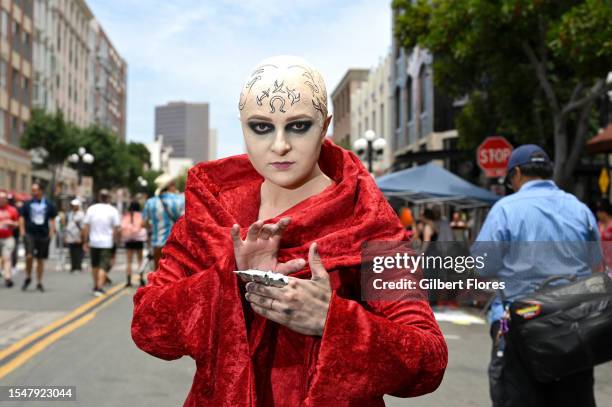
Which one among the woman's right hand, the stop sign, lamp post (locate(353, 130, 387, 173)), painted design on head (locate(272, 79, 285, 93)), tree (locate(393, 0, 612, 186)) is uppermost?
tree (locate(393, 0, 612, 186))

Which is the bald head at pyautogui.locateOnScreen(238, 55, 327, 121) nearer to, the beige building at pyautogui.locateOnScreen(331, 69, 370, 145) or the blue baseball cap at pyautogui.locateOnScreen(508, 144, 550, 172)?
the blue baseball cap at pyautogui.locateOnScreen(508, 144, 550, 172)

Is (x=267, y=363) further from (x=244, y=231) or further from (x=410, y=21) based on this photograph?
(x=410, y=21)

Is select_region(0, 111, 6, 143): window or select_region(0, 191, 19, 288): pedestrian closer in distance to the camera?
select_region(0, 191, 19, 288): pedestrian

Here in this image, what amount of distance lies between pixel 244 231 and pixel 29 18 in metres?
50.7

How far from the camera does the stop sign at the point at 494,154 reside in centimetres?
1165

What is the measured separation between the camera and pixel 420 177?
12.6 m

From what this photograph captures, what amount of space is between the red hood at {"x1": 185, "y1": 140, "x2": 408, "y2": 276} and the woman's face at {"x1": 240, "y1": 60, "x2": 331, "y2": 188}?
108mm

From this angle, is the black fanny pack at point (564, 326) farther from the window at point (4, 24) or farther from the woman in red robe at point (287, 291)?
the window at point (4, 24)

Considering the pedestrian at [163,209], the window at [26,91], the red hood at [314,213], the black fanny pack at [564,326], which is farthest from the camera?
the window at [26,91]

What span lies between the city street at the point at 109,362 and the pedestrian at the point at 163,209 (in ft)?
3.75

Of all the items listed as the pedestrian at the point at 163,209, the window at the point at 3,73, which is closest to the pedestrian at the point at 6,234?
the pedestrian at the point at 163,209

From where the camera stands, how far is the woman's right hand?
158 cm

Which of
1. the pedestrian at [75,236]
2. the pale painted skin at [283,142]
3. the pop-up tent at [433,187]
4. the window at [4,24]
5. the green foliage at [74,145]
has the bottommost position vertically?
the pedestrian at [75,236]

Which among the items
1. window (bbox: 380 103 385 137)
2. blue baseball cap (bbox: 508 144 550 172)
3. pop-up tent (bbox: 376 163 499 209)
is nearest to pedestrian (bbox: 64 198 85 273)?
pop-up tent (bbox: 376 163 499 209)
